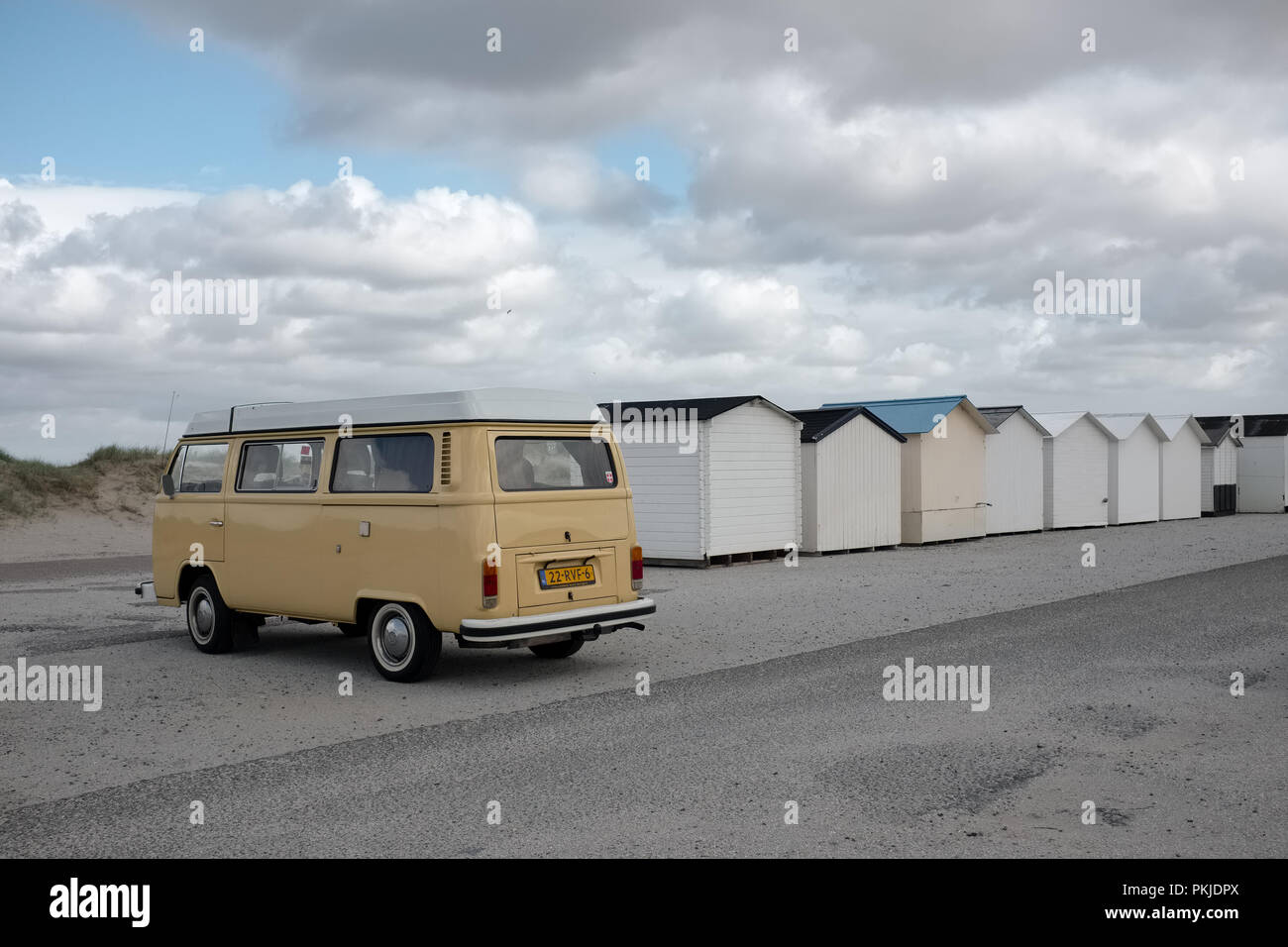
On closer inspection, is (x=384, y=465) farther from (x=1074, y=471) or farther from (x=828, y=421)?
(x=1074, y=471)

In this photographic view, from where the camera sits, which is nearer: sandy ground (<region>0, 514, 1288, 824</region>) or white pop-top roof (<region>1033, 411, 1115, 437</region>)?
sandy ground (<region>0, 514, 1288, 824</region>)

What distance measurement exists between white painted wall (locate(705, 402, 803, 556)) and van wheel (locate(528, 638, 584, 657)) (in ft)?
35.7

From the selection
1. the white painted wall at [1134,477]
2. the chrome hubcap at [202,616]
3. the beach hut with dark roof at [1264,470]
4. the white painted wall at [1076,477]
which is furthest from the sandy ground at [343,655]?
the beach hut with dark roof at [1264,470]

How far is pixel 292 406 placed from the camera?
36.2 ft

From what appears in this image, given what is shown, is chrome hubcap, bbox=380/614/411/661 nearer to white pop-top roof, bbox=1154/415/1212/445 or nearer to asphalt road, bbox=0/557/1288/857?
asphalt road, bbox=0/557/1288/857

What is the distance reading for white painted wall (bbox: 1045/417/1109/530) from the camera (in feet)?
112

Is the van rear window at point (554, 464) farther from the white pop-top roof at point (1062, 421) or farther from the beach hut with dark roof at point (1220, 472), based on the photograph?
the beach hut with dark roof at point (1220, 472)

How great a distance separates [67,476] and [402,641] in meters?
28.7

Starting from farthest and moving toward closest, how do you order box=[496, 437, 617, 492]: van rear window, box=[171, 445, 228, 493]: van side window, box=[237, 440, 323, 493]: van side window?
box=[171, 445, 228, 493]: van side window
box=[237, 440, 323, 493]: van side window
box=[496, 437, 617, 492]: van rear window

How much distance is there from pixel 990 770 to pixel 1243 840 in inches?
60.9

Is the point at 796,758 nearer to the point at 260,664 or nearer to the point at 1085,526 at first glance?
the point at 260,664

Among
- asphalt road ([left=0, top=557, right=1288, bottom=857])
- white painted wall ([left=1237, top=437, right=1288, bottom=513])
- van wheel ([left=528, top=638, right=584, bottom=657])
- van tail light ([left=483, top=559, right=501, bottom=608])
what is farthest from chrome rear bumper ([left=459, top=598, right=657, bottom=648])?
white painted wall ([left=1237, top=437, right=1288, bottom=513])

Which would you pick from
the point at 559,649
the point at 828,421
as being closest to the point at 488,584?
the point at 559,649
